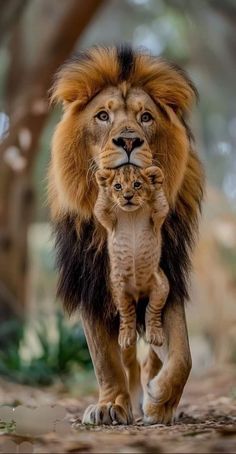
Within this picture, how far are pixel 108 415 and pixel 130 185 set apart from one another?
923mm

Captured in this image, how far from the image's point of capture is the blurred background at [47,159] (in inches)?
271

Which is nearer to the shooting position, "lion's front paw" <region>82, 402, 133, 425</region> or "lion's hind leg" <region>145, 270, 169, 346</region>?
"lion's hind leg" <region>145, 270, 169, 346</region>

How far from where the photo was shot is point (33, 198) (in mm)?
8055

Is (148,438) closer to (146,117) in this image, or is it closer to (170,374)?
(170,374)

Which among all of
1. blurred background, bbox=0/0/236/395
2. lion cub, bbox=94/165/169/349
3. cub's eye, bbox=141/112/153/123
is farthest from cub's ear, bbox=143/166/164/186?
blurred background, bbox=0/0/236/395

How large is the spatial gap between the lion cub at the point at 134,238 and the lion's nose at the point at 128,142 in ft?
0.24

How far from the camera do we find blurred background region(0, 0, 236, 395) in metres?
6.87

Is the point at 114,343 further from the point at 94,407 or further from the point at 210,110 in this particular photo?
the point at 210,110

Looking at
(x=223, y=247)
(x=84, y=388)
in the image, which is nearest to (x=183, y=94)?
(x=84, y=388)

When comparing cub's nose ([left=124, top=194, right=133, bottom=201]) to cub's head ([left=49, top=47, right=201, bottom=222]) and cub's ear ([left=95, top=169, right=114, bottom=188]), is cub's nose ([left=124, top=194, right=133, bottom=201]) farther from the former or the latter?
cub's head ([left=49, top=47, right=201, bottom=222])

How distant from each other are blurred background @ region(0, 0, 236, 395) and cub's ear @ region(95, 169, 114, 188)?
7.30 feet

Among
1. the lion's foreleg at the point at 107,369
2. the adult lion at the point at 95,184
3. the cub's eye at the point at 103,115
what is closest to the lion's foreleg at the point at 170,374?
the adult lion at the point at 95,184

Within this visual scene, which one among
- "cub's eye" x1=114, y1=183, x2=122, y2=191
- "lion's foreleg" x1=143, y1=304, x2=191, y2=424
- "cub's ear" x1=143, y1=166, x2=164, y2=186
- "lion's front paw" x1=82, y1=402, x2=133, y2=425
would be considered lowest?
"lion's front paw" x1=82, y1=402, x2=133, y2=425

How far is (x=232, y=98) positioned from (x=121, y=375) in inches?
346
